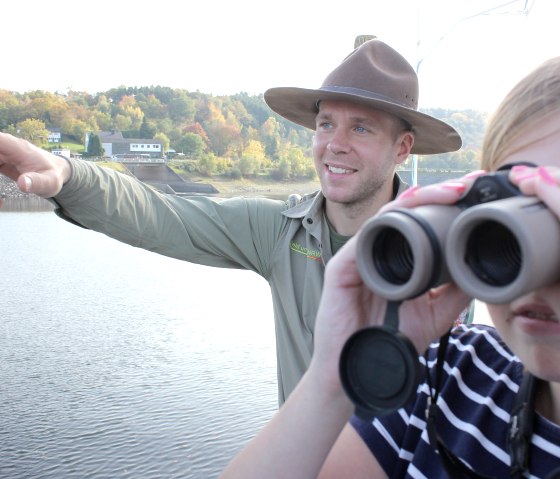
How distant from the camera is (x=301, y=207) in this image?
138 inches

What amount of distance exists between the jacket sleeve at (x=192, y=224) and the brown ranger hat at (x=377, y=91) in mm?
686

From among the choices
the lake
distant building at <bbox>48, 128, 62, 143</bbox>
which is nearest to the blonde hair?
the lake

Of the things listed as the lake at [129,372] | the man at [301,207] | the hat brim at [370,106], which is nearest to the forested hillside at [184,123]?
the lake at [129,372]

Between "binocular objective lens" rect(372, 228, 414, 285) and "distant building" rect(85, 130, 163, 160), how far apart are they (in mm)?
43300

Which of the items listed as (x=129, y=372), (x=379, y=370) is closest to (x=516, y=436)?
(x=379, y=370)

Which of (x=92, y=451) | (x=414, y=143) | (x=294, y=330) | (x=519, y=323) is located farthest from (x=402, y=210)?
(x=92, y=451)

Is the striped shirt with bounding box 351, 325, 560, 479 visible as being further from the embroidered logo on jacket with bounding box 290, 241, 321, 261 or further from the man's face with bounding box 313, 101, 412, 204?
the man's face with bounding box 313, 101, 412, 204

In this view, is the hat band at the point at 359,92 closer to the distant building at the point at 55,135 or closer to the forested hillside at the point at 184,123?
the forested hillside at the point at 184,123

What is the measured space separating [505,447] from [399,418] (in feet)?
0.84

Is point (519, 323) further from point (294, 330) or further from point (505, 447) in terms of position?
point (294, 330)

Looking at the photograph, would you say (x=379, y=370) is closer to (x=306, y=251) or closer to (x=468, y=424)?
(x=468, y=424)

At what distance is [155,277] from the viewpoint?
17250 mm

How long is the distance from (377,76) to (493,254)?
2685mm

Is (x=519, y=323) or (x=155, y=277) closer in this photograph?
(x=519, y=323)
